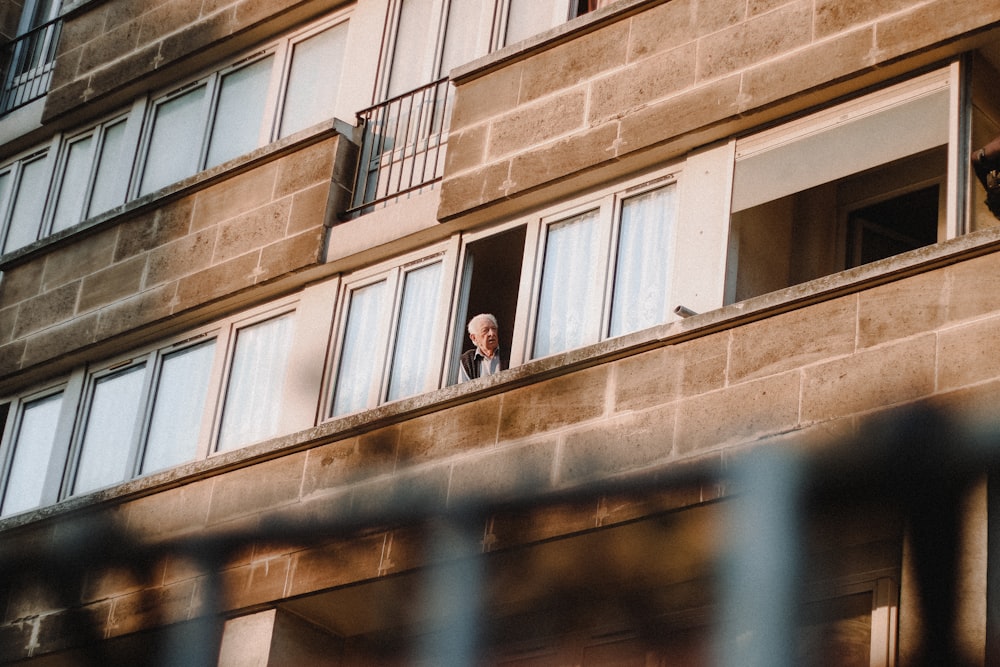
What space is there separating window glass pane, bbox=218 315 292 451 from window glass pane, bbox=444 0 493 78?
2.83m

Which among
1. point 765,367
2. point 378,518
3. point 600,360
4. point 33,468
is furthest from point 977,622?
point 33,468

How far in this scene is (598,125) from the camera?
15086mm

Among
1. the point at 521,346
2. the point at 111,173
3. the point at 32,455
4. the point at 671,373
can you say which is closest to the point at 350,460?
the point at 521,346

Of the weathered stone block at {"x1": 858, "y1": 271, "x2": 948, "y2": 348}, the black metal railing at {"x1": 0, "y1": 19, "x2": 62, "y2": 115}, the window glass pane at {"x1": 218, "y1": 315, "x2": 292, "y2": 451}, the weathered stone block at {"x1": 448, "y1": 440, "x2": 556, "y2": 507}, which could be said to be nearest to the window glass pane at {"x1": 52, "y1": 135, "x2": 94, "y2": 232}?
the black metal railing at {"x1": 0, "y1": 19, "x2": 62, "y2": 115}

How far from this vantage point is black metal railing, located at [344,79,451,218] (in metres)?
17.0

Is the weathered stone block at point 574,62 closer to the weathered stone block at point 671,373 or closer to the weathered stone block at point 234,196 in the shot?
the weathered stone block at point 671,373

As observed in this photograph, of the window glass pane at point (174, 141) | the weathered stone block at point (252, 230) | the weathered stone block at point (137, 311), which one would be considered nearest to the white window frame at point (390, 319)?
the weathered stone block at point (252, 230)

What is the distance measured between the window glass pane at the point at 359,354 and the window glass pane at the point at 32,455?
3860 millimetres

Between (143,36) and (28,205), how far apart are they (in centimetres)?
245

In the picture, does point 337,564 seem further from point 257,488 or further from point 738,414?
point 738,414

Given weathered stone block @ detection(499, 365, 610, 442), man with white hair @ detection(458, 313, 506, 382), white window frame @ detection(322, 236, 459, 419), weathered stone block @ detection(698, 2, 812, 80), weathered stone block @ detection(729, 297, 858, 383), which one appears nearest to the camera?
weathered stone block @ detection(729, 297, 858, 383)

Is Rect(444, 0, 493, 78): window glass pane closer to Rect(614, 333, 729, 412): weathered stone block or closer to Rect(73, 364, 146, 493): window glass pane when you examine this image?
Rect(73, 364, 146, 493): window glass pane

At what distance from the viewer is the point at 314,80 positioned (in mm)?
→ 18609

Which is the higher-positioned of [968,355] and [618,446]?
[968,355]
